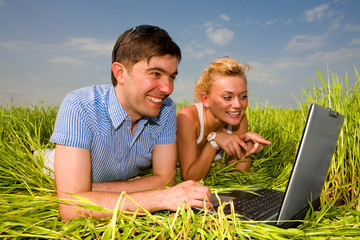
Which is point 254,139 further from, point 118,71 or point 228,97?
point 118,71

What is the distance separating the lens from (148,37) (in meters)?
2.18

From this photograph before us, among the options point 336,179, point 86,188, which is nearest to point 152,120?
point 86,188

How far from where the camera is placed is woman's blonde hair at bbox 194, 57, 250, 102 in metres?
3.04

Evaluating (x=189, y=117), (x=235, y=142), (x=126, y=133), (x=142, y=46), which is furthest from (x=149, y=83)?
(x=235, y=142)

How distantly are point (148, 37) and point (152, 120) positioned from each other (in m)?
0.77

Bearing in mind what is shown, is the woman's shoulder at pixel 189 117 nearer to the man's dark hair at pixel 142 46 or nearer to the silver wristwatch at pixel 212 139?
the silver wristwatch at pixel 212 139

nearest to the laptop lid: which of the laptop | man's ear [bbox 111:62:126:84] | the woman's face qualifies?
the laptop

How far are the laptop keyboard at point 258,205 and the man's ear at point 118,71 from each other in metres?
1.32

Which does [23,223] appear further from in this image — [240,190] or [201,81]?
[201,81]

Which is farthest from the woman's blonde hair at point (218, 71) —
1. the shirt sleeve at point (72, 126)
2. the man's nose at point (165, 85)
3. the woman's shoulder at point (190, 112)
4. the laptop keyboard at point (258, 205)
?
the shirt sleeve at point (72, 126)

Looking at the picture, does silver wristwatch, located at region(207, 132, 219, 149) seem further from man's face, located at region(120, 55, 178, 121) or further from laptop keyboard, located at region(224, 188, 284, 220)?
man's face, located at region(120, 55, 178, 121)

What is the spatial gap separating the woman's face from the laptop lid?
1347 millimetres

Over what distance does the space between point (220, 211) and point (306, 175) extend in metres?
0.55

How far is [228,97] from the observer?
9.94 feet
